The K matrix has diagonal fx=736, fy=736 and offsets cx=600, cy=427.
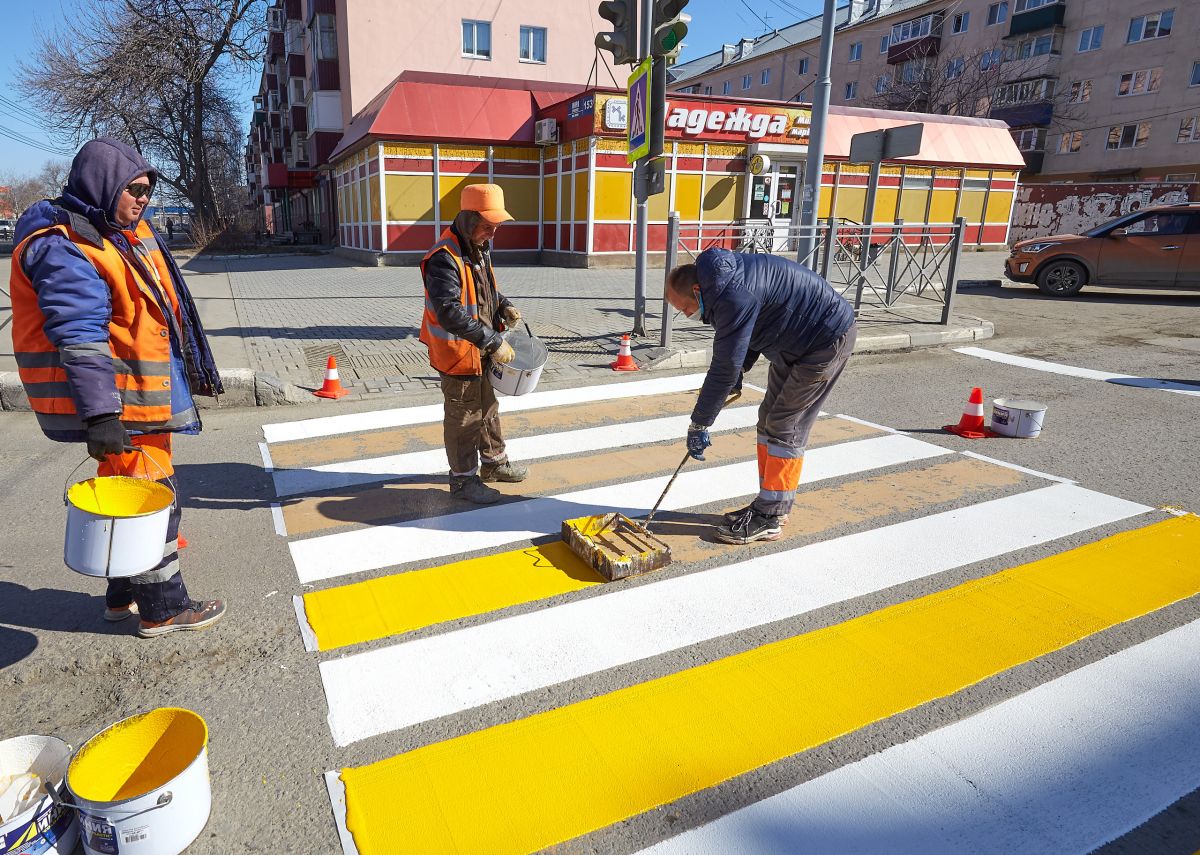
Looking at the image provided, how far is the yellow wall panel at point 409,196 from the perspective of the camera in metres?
19.7

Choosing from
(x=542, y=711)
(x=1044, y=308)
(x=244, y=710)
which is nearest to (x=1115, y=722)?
(x=542, y=711)

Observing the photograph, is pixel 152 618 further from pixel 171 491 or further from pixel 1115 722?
pixel 1115 722

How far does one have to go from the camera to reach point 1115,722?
104 inches

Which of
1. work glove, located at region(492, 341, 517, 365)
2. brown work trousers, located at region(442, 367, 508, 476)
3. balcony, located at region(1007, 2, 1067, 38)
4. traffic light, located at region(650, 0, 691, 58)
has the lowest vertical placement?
brown work trousers, located at region(442, 367, 508, 476)

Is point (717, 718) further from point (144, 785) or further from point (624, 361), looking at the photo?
point (624, 361)

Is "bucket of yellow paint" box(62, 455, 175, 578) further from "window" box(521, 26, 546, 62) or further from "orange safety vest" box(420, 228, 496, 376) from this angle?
"window" box(521, 26, 546, 62)

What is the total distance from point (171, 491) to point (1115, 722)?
3621 mm

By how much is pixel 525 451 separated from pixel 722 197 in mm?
16783

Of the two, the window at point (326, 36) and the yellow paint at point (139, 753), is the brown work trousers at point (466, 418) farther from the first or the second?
the window at point (326, 36)

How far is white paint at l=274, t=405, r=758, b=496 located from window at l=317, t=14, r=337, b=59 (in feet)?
90.8

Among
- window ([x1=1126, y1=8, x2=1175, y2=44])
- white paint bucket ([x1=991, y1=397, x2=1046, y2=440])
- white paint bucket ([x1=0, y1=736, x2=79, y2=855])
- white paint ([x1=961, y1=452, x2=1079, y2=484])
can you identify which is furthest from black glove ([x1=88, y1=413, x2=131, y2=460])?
window ([x1=1126, y1=8, x2=1175, y2=44])

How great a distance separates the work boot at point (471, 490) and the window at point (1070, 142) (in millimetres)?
47453

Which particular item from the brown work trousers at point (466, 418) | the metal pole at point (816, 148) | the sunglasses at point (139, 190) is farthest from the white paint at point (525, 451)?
the metal pole at point (816, 148)

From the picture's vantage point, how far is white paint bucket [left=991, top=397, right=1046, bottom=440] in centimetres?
595
